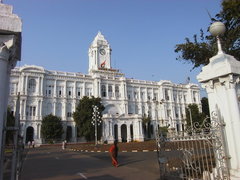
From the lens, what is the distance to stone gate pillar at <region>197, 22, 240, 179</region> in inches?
190

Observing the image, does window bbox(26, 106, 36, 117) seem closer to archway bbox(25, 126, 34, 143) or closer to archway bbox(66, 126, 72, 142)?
archway bbox(25, 126, 34, 143)

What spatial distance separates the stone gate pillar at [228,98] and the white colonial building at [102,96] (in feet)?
105

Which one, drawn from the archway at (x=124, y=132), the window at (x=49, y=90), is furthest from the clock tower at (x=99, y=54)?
the archway at (x=124, y=132)

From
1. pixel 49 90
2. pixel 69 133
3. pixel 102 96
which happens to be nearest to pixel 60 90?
pixel 49 90

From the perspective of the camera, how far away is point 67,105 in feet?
164

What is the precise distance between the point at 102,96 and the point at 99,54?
15.9 meters

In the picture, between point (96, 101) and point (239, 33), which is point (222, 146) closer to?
point (239, 33)

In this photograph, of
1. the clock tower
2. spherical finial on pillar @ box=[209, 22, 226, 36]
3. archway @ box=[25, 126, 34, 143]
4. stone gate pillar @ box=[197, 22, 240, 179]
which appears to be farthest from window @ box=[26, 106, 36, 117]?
spherical finial on pillar @ box=[209, 22, 226, 36]

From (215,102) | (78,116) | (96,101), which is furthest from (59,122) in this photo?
(215,102)

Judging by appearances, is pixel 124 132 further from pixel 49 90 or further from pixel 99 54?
pixel 99 54

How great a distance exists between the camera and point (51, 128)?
42156mm

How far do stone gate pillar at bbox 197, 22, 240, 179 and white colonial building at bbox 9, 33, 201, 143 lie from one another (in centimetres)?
3190

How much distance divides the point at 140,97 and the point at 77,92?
63.5ft

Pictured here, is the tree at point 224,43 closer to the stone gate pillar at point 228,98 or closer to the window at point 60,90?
the stone gate pillar at point 228,98
